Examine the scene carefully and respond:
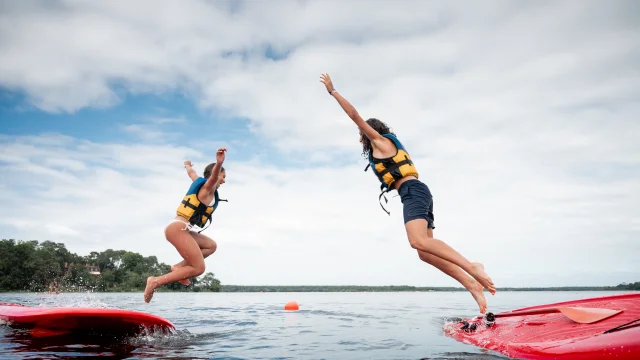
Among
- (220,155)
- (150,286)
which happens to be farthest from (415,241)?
(150,286)

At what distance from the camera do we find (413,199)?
541cm

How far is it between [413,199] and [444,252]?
77cm

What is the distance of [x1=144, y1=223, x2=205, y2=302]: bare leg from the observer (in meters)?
6.55

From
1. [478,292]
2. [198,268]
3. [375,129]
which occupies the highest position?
[375,129]

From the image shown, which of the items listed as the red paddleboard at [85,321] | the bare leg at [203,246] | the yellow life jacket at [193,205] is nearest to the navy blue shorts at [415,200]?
the yellow life jacket at [193,205]

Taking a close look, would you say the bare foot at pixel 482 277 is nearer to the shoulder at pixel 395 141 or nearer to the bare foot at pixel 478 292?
the bare foot at pixel 478 292

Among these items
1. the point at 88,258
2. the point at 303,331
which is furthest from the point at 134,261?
the point at 303,331

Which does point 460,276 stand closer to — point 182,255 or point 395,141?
point 395,141

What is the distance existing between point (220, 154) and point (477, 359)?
14.0 feet

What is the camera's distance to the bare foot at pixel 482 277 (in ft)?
16.7

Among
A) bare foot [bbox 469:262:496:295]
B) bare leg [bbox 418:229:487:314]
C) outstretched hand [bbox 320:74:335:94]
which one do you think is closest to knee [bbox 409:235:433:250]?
bare leg [bbox 418:229:487:314]

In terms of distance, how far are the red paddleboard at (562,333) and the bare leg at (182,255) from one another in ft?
13.4

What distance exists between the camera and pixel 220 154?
6188mm

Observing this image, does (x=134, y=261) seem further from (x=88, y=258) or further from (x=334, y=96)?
(x=334, y=96)
